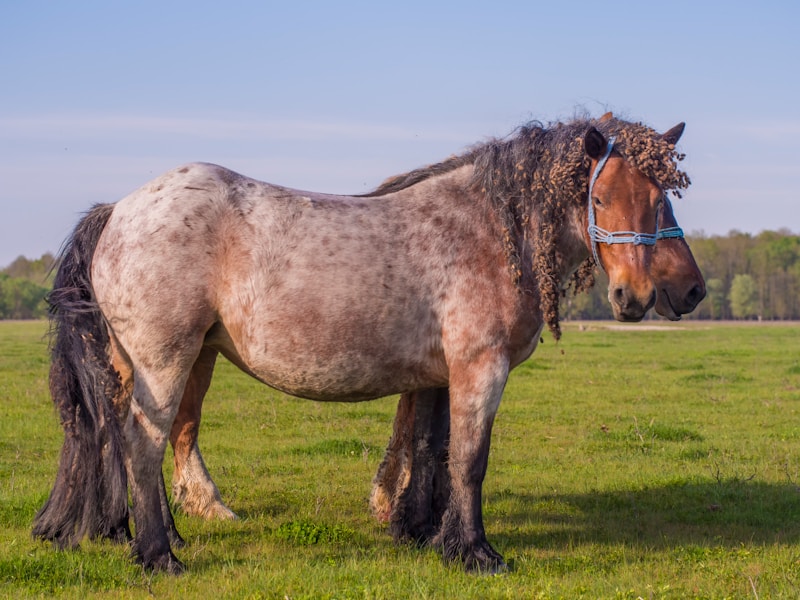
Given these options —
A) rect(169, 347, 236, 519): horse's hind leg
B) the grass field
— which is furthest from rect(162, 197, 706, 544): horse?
the grass field

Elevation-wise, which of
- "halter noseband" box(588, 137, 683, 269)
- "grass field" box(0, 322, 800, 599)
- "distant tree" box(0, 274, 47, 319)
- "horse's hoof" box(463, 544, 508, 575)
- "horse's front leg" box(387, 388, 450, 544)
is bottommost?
"distant tree" box(0, 274, 47, 319)

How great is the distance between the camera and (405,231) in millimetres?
5789

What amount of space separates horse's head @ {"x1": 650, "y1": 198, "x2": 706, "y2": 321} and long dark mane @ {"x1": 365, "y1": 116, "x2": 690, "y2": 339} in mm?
256

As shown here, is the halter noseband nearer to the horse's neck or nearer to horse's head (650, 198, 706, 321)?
horse's head (650, 198, 706, 321)

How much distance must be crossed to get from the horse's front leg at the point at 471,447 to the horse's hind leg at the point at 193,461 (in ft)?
6.88

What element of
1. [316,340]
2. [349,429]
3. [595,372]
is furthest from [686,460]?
[595,372]

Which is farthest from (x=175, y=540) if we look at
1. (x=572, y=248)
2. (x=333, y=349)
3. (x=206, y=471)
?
(x=572, y=248)

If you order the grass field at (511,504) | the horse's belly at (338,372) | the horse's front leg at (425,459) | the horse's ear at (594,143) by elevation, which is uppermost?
the horse's ear at (594,143)

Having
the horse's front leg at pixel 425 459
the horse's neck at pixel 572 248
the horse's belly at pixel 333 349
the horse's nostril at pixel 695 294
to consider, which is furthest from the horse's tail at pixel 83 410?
the horse's nostril at pixel 695 294

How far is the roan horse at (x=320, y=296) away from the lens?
214 inches

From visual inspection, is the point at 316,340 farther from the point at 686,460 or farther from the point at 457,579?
the point at 686,460

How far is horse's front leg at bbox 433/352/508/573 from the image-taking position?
18.3 feet

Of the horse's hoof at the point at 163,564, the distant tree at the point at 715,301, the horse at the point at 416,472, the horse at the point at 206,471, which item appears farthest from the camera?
the distant tree at the point at 715,301

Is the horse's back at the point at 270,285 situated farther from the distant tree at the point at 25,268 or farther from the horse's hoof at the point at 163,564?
the distant tree at the point at 25,268
